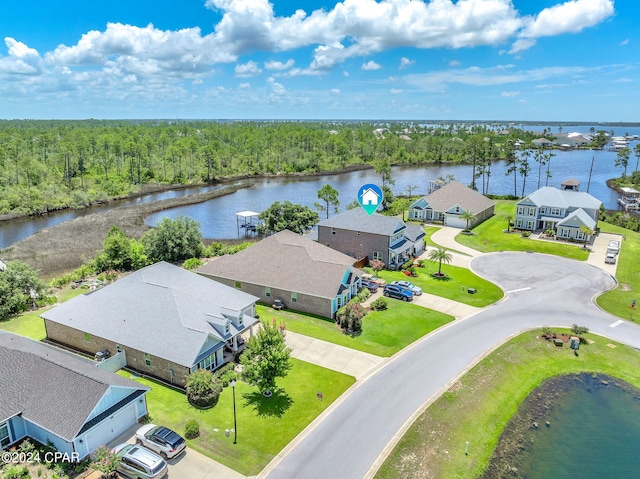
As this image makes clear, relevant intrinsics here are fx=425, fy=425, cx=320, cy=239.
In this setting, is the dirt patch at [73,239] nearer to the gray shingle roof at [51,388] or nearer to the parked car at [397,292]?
the gray shingle roof at [51,388]

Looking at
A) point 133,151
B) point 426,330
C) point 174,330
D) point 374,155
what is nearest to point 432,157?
point 374,155

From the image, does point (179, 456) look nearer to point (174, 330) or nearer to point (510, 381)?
point (174, 330)

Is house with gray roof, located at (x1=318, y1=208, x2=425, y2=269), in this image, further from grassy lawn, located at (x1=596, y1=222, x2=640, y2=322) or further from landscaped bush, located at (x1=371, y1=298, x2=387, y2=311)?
grassy lawn, located at (x1=596, y1=222, x2=640, y2=322)

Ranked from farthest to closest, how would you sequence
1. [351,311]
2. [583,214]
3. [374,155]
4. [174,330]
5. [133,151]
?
[374,155]
[133,151]
[583,214]
[351,311]
[174,330]

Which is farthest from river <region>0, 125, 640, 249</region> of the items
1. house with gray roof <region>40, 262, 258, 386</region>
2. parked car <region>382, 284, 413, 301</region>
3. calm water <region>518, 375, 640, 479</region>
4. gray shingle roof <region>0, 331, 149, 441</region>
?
calm water <region>518, 375, 640, 479</region>

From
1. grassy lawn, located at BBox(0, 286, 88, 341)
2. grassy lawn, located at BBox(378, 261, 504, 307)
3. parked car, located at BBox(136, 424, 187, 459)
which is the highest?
parked car, located at BBox(136, 424, 187, 459)

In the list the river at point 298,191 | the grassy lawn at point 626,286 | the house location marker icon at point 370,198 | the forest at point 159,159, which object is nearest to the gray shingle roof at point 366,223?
the house location marker icon at point 370,198
